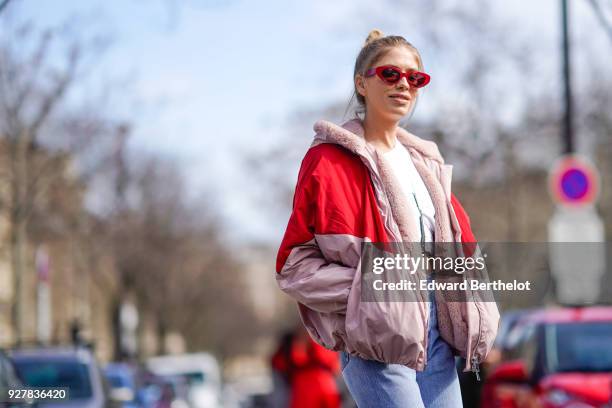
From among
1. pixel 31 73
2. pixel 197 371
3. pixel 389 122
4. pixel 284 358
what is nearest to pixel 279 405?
pixel 284 358

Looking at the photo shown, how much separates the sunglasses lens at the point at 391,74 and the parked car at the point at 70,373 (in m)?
8.97

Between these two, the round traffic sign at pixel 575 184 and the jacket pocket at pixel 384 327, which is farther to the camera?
the round traffic sign at pixel 575 184

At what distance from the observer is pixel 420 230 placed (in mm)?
4227

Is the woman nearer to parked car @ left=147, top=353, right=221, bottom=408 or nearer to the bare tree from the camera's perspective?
the bare tree

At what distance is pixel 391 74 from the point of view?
4.34 meters

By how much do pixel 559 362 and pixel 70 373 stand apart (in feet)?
17.1

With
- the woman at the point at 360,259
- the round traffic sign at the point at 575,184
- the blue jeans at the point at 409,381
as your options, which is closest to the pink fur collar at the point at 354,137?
the woman at the point at 360,259

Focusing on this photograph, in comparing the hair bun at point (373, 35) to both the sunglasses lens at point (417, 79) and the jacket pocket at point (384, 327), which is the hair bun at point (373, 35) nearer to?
the sunglasses lens at point (417, 79)

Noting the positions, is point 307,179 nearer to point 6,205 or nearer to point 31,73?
point 31,73

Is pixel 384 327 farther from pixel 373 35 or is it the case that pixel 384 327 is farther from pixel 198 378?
pixel 198 378

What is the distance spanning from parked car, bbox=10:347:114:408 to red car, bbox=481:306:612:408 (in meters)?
4.10

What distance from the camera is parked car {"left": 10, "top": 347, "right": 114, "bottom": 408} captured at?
13.0 meters

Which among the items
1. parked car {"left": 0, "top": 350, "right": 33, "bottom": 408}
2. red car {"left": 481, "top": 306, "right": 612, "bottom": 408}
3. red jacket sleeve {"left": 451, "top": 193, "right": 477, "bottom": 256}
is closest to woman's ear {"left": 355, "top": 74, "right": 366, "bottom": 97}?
red jacket sleeve {"left": 451, "top": 193, "right": 477, "bottom": 256}

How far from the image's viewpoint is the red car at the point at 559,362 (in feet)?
32.9
